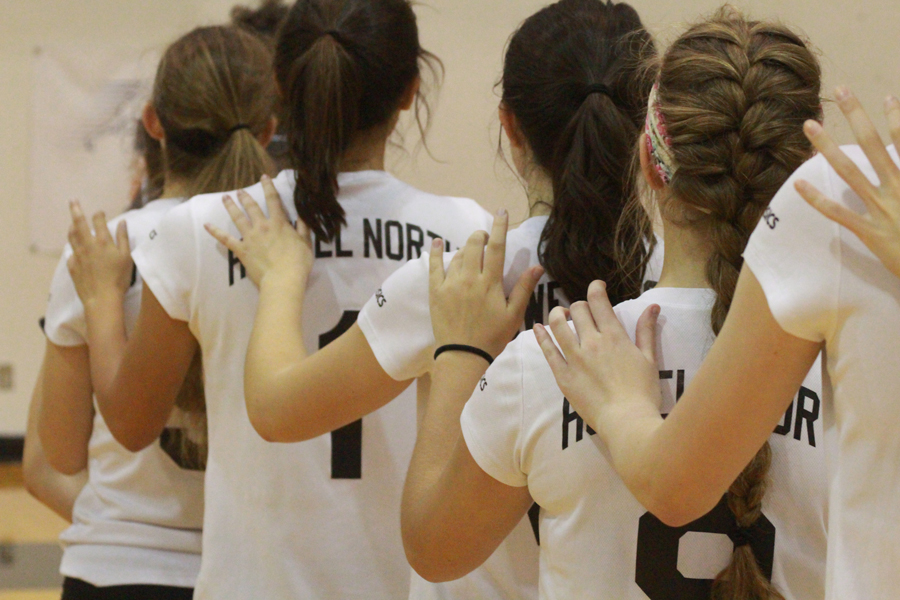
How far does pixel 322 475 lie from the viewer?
57.1 inches

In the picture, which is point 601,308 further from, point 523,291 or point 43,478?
point 43,478

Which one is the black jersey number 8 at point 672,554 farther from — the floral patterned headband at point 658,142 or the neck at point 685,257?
the floral patterned headband at point 658,142


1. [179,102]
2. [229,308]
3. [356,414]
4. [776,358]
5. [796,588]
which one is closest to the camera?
[776,358]

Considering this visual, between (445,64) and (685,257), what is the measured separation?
2.91 m

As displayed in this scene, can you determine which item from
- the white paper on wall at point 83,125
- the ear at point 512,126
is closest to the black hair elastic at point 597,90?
the ear at point 512,126

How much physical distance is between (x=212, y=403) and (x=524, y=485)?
0.68 m

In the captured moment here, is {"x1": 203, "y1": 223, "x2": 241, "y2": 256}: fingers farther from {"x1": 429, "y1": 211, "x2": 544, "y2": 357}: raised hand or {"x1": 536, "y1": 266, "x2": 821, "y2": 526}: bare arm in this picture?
{"x1": 536, "y1": 266, "x2": 821, "y2": 526}: bare arm

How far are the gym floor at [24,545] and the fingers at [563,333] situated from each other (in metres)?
3.29

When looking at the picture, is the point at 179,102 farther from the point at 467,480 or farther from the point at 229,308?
the point at 467,480

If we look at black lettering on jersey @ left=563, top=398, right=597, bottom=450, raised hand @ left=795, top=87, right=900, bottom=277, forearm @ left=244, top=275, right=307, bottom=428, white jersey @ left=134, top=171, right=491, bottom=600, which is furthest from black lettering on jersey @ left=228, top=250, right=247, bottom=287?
raised hand @ left=795, top=87, right=900, bottom=277

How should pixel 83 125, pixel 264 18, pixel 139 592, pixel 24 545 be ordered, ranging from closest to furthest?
pixel 139 592 < pixel 264 18 < pixel 24 545 < pixel 83 125

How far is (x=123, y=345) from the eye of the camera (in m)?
1.64

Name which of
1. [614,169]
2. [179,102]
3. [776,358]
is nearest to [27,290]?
[179,102]

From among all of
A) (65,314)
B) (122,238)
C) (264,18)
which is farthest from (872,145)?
(264,18)
